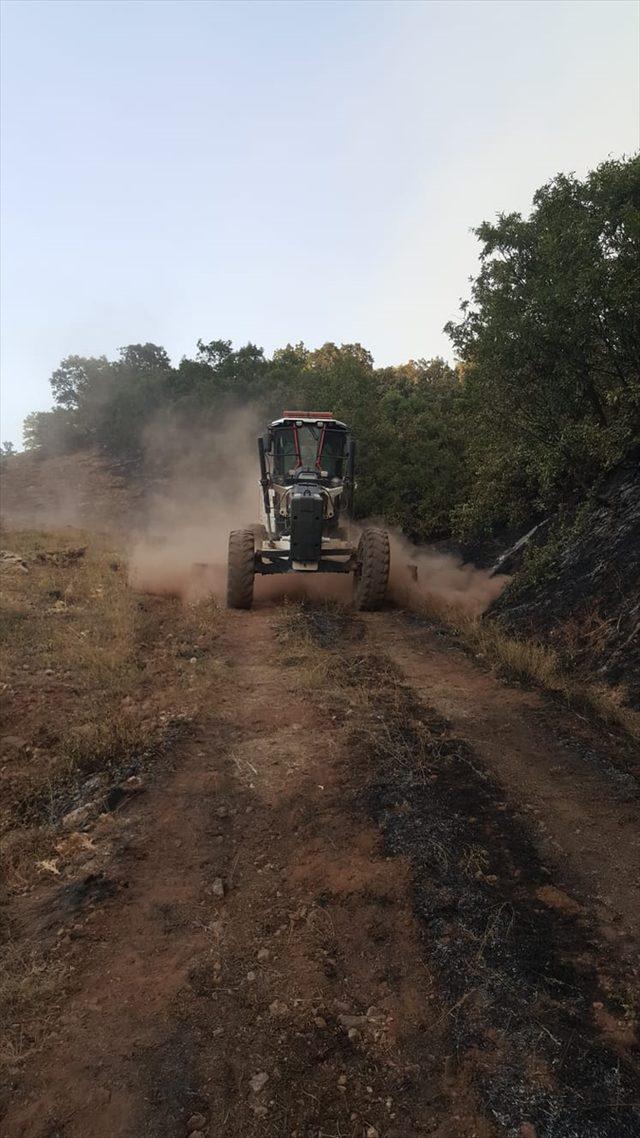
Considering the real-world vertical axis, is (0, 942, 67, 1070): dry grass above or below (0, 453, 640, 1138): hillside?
below

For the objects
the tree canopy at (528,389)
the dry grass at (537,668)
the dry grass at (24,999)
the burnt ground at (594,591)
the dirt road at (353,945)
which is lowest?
the dry grass at (24,999)

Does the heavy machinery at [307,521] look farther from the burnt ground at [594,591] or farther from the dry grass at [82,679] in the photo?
the burnt ground at [594,591]

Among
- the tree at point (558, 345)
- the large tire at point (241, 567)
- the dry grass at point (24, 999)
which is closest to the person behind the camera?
the dry grass at point (24, 999)

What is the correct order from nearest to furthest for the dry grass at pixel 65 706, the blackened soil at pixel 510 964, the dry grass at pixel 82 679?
the blackened soil at pixel 510 964 < the dry grass at pixel 65 706 < the dry grass at pixel 82 679

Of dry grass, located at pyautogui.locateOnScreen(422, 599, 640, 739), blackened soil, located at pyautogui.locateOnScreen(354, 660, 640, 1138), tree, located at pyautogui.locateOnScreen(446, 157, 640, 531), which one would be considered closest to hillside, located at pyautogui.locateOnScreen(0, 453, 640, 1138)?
blackened soil, located at pyautogui.locateOnScreen(354, 660, 640, 1138)

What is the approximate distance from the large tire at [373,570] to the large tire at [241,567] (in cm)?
195

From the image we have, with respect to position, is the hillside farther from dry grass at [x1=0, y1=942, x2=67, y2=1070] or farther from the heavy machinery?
the heavy machinery

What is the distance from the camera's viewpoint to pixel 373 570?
10289 millimetres

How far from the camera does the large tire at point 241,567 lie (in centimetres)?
1041

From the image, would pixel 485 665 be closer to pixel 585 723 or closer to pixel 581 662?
pixel 581 662

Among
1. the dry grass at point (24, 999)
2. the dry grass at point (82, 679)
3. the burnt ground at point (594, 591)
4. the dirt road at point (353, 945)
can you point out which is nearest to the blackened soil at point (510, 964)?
the dirt road at point (353, 945)

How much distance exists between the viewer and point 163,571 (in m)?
13.2

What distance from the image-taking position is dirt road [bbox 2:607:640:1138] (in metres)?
2.38

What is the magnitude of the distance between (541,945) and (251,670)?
4.96m
